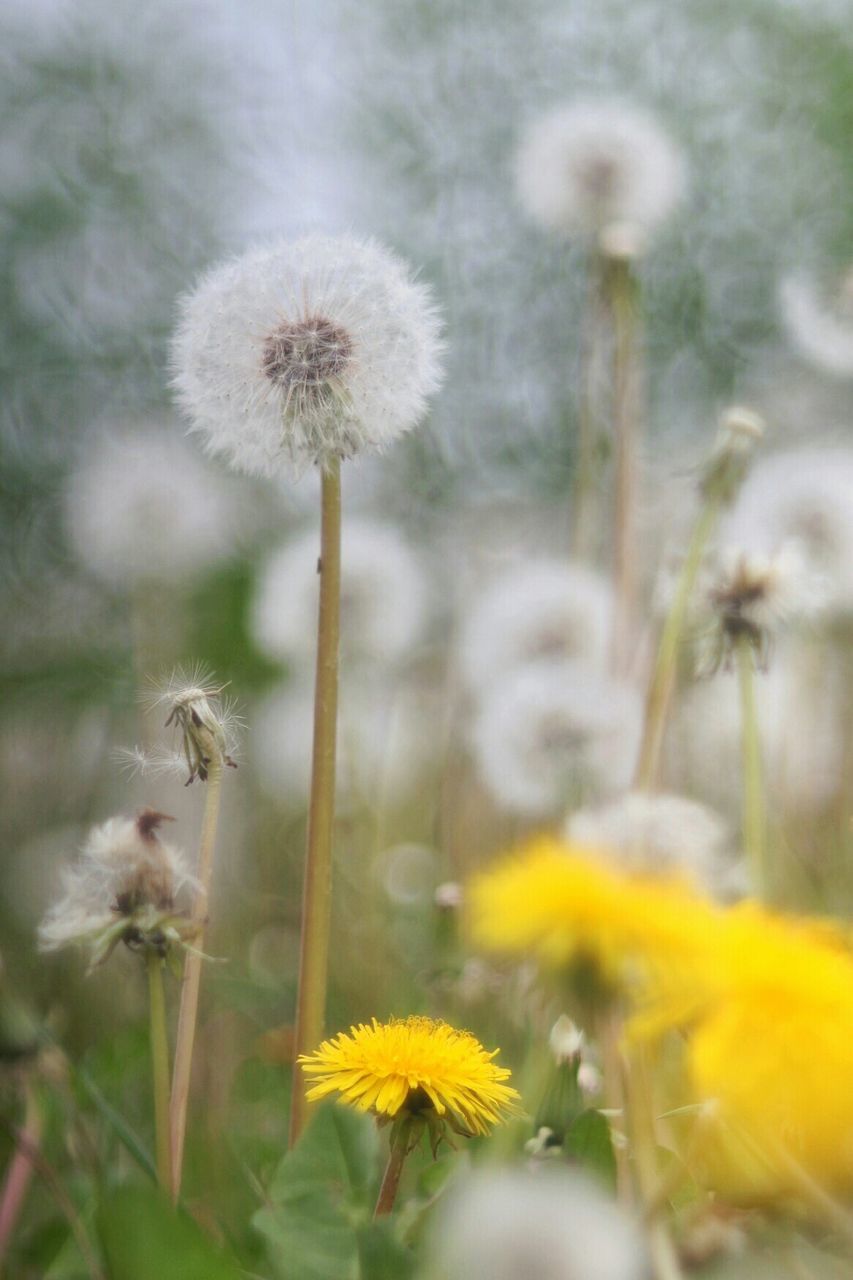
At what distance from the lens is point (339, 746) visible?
129cm

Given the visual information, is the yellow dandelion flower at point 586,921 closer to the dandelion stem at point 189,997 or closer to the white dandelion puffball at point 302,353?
the dandelion stem at point 189,997

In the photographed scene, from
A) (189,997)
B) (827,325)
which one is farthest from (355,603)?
(189,997)

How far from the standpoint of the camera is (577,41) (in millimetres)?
2484

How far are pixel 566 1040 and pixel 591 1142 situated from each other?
0.03 metres

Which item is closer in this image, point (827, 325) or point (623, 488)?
point (623, 488)

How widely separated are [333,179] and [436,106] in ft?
1.25

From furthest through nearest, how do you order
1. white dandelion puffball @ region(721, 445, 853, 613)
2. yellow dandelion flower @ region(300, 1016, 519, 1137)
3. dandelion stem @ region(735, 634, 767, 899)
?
white dandelion puffball @ region(721, 445, 853, 613) → dandelion stem @ region(735, 634, 767, 899) → yellow dandelion flower @ region(300, 1016, 519, 1137)

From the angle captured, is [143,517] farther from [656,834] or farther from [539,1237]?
[539,1237]

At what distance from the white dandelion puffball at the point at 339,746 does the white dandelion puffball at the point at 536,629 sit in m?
0.17

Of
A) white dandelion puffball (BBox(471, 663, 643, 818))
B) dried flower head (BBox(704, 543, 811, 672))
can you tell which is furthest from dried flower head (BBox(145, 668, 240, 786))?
white dandelion puffball (BBox(471, 663, 643, 818))

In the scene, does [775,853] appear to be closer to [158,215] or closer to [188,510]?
[188,510]

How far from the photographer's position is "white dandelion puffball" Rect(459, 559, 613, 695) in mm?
1106

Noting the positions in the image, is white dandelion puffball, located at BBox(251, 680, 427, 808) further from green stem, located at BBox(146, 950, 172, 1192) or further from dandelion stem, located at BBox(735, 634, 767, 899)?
green stem, located at BBox(146, 950, 172, 1192)

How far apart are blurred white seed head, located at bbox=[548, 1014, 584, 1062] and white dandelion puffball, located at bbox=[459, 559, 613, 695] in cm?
74
